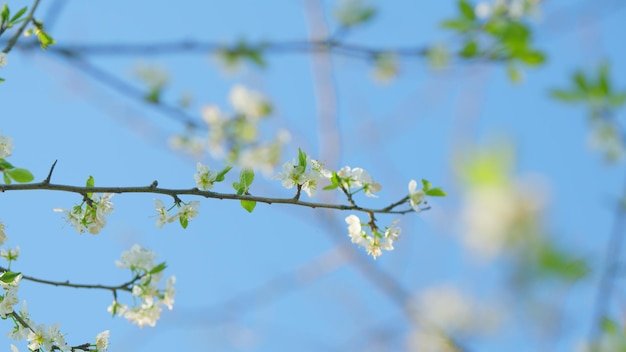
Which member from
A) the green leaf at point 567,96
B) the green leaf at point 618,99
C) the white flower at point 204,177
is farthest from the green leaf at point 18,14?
the green leaf at point 618,99

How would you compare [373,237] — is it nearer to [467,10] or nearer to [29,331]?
[29,331]

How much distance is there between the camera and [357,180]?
1.18m

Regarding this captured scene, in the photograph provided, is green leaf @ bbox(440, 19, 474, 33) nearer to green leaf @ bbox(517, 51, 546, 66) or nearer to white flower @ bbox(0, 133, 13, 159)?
green leaf @ bbox(517, 51, 546, 66)

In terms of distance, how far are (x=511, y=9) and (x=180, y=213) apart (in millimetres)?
1962

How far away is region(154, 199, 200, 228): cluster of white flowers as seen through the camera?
1222mm

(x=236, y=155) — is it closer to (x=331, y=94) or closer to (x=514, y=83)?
(x=331, y=94)

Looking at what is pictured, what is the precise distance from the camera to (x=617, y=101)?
2572 millimetres

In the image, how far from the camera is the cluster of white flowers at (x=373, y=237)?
1.23 meters

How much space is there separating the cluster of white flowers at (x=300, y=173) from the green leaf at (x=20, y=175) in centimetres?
39

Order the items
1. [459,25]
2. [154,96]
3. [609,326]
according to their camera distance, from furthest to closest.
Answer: [154,96] → [459,25] → [609,326]

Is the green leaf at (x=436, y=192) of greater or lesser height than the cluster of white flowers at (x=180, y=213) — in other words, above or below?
above

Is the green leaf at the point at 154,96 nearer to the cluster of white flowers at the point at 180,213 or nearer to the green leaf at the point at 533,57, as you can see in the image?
the green leaf at the point at 533,57

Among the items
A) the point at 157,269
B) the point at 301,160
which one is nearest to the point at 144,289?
the point at 157,269

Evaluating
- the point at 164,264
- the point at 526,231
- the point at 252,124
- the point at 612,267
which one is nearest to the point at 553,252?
the point at 612,267
